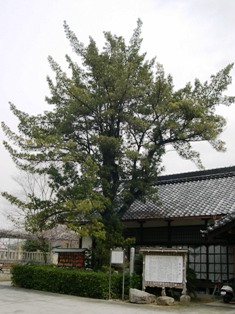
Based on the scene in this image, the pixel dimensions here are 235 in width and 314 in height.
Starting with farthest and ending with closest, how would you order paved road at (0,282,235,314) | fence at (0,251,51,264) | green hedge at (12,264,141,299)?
fence at (0,251,51,264)
green hedge at (12,264,141,299)
paved road at (0,282,235,314)

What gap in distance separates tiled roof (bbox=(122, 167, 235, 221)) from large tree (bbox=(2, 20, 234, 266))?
4.14 feet

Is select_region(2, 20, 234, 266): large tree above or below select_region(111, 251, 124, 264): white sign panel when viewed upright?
above

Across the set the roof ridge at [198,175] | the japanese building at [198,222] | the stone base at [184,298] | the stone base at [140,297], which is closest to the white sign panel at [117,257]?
the stone base at [140,297]

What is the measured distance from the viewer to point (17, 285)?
18.0 metres

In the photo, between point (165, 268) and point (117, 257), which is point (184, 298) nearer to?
point (165, 268)

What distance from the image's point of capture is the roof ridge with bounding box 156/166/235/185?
70.4 ft

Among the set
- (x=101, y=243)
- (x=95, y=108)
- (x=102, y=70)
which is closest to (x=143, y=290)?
(x=101, y=243)

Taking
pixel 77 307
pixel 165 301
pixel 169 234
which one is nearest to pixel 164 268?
pixel 165 301

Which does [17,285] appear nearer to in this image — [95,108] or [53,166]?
[53,166]

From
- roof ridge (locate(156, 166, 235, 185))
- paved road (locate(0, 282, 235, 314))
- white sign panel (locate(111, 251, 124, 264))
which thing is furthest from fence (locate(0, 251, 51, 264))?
white sign panel (locate(111, 251, 124, 264))

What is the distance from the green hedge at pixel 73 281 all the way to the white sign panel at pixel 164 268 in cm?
68

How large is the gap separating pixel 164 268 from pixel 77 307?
3.90 metres

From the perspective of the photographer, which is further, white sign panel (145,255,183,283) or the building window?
the building window

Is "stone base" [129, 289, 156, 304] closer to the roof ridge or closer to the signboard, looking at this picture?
the signboard
